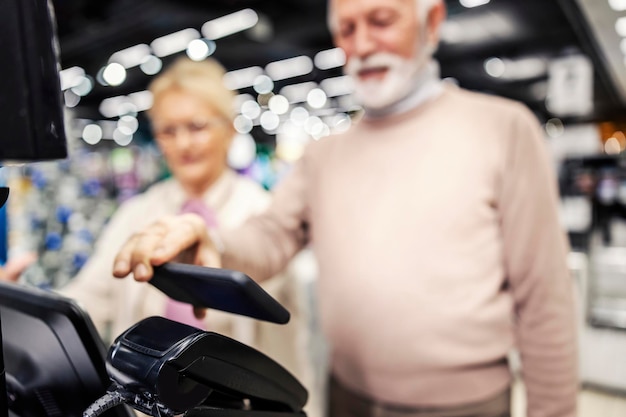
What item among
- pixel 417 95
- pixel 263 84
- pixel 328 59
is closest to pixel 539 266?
pixel 417 95

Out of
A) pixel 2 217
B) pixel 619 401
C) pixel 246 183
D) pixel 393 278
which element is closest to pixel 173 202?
pixel 246 183

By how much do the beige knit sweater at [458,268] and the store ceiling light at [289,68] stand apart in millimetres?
10511

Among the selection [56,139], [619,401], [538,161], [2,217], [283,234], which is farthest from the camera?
[619,401]

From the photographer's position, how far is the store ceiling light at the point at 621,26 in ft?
20.5

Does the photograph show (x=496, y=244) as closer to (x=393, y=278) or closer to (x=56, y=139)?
(x=393, y=278)

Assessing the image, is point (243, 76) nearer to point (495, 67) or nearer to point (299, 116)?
point (299, 116)

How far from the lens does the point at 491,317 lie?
3.59ft

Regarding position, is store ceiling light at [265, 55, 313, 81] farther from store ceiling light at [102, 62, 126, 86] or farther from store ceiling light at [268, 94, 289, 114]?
store ceiling light at [102, 62, 126, 86]

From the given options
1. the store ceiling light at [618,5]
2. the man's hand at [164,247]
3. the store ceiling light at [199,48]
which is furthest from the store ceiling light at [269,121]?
the man's hand at [164,247]

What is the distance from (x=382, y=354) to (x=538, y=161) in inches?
20.7

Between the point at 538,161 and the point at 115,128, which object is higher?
the point at 115,128

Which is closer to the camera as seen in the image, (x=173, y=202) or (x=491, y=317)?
(x=491, y=317)

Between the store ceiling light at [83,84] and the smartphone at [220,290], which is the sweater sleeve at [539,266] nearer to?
the smartphone at [220,290]

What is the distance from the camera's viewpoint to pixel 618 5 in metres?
5.65
